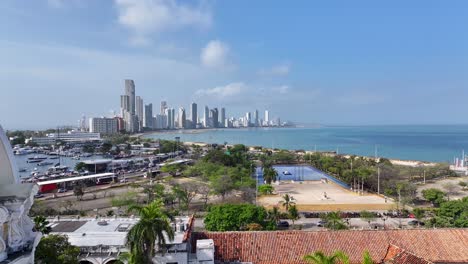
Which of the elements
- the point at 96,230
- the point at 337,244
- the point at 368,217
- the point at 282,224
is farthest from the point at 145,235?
the point at 368,217

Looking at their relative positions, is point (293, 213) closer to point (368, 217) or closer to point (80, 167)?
point (368, 217)

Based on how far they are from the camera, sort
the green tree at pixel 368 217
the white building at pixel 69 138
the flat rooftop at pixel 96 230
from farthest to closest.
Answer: the white building at pixel 69 138 → the green tree at pixel 368 217 → the flat rooftop at pixel 96 230

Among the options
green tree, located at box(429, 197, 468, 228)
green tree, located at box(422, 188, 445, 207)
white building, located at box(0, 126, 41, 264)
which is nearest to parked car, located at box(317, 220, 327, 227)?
green tree, located at box(429, 197, 468, 228)

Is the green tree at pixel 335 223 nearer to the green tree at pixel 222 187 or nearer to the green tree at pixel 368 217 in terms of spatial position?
the green tree at pixel 368 217

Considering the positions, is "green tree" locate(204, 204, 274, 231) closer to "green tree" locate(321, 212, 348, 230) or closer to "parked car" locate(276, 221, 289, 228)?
"green tree" locate(321, 212, 348, 230)

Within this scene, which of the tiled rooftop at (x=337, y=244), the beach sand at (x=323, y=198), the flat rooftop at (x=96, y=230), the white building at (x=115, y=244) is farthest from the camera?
the beach sand at (x=323, y=198)

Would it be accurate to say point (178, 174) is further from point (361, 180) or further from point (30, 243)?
point (30, 243)

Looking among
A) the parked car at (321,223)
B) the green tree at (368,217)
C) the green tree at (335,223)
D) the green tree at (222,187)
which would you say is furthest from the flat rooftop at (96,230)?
the green tree at (222,187)
